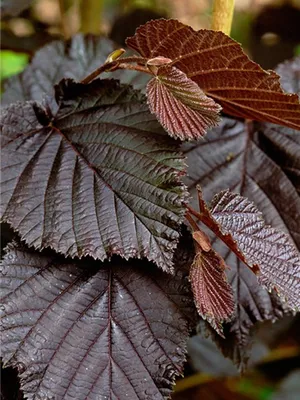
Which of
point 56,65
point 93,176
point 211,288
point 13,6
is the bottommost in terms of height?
point 211,288

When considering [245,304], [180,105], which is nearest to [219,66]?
[180,105]

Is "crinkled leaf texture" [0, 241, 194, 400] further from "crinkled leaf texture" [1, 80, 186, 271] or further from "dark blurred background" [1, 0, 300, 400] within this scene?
"dark blurred background" [1, 0, 300, 400]

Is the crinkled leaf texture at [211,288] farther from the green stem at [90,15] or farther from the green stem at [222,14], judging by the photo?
the green stem at [90,15]

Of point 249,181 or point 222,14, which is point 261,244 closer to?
point 249,181

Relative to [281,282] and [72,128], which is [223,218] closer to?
[281,282]

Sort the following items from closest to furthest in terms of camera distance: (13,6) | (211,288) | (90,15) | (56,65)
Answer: (211,288), (56,65), (13,6), (90,15)

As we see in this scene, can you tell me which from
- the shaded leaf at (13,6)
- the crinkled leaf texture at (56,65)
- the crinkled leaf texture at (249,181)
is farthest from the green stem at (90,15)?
the crinkled leaf texture at (249,181)

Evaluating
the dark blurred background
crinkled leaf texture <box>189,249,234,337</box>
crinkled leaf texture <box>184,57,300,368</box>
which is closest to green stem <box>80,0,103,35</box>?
the dark blurred background

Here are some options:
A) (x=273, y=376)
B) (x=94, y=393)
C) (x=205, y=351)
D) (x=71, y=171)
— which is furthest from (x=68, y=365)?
(x=273, y=376)
